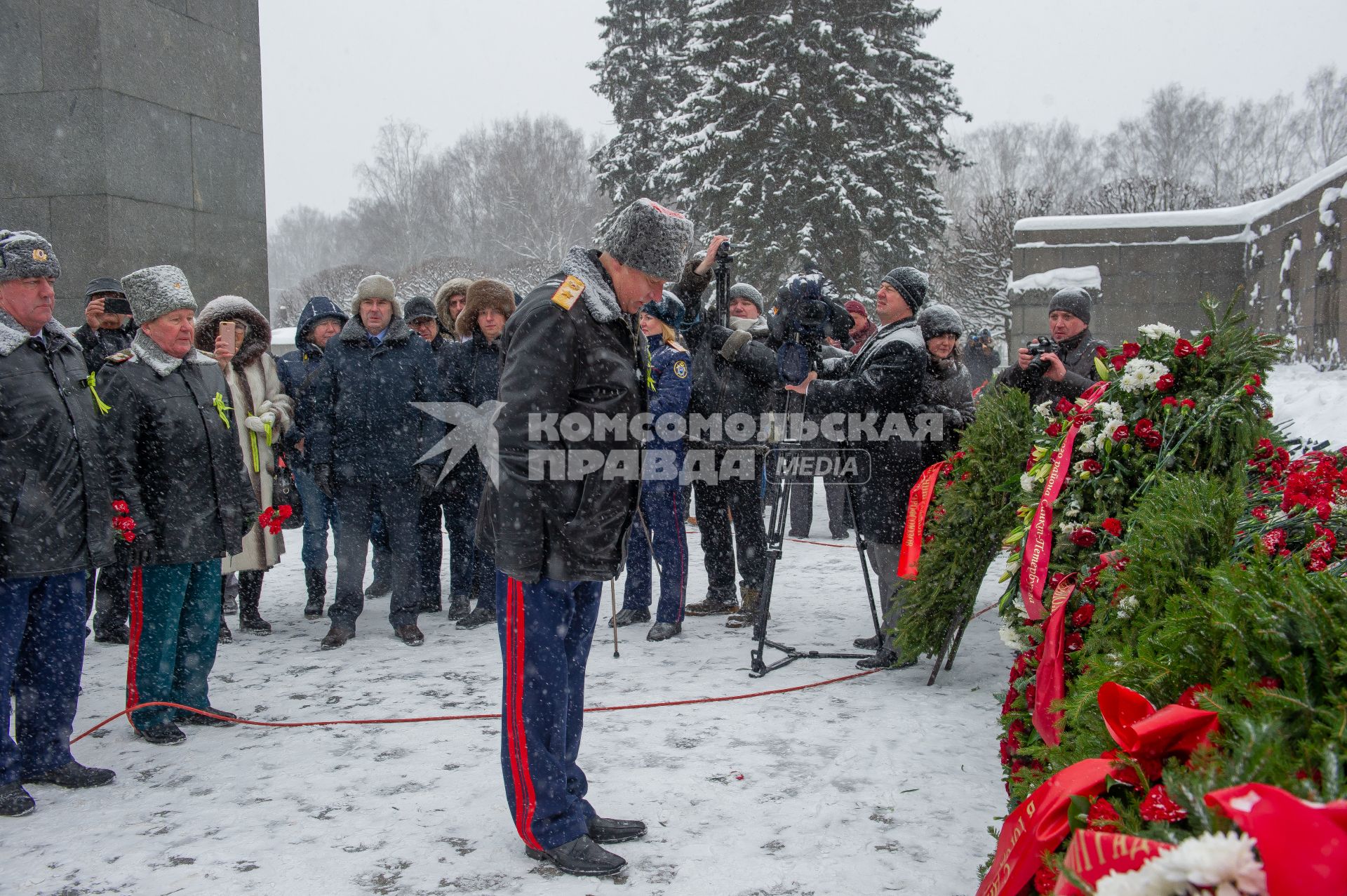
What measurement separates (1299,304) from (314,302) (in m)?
8.56

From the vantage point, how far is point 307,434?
6039 millimetres

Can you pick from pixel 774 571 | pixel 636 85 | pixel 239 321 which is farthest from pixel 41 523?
pixel 636 85

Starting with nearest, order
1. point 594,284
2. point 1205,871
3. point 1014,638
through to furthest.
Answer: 1. point 1205,871
2. point 594,284
3. point 1014,638

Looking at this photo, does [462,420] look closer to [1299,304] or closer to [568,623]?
[568,623]

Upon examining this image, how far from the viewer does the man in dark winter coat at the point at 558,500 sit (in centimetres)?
287

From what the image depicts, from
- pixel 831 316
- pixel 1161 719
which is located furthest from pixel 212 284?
pixel 1161 719

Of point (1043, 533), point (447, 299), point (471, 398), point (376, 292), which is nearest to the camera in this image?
point (1043, 533)

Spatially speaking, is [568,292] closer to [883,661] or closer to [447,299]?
[883,661]

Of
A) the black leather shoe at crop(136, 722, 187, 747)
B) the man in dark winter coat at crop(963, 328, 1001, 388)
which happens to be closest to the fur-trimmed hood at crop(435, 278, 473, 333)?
the black leather shoe at crop(136, 722, 187, 747)

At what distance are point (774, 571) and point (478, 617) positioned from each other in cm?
205

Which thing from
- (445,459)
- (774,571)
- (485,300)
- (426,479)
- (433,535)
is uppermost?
(485,300)

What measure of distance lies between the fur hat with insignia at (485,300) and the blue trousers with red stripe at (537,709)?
3512 mm

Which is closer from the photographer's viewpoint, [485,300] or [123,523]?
[123,523]

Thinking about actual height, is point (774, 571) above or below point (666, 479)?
below
